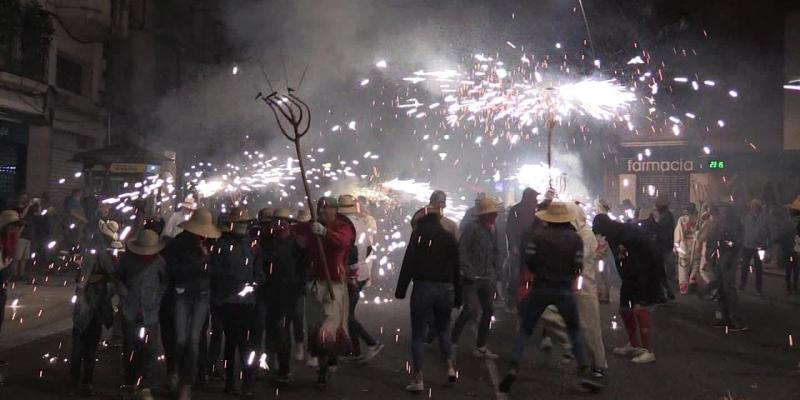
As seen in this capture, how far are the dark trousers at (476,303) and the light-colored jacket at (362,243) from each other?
1.12 metres

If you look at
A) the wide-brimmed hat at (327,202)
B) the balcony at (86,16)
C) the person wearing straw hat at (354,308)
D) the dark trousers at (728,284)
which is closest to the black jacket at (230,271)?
the wide-brimmed hat at (327,202)

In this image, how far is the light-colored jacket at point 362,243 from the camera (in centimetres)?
700

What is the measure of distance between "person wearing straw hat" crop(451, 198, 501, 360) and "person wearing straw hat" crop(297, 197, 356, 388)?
52.8 inches

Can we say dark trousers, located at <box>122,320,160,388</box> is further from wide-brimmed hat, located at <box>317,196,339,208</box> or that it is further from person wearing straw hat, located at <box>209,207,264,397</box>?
wide-brimmed hat, located at <box>317,196,339,208</box>

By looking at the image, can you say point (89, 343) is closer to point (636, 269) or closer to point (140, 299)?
point (140, 299)

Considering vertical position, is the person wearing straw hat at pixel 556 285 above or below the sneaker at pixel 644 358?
above

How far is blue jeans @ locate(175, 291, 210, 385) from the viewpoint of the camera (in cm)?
491

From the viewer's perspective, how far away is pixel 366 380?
18.6 ft

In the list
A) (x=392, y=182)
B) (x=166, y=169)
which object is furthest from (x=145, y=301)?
(x=392, y=182)

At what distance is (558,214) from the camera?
553 cm

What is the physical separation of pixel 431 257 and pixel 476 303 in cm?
122

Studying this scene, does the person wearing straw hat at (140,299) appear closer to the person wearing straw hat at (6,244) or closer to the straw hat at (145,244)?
the straw hat at (145,244)

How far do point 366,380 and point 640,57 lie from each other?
18.3 meters

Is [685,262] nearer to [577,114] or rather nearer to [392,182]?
[392,182]
